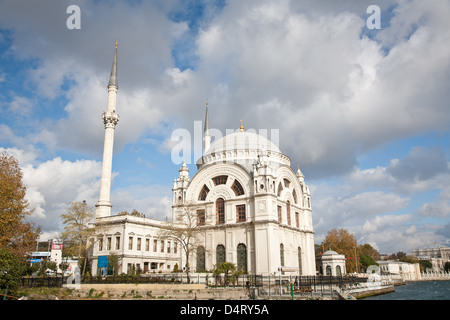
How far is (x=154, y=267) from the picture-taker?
42750mm

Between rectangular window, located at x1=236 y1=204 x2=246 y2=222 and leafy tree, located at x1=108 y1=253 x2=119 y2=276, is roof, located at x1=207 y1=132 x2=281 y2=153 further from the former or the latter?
leafy tree, located at x1=108 y1=253 x2=119 y2=276

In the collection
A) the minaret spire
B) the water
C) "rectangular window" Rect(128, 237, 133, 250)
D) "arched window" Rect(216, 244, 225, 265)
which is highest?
the minaret spire

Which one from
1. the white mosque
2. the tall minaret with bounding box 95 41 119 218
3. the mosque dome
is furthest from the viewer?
the mosque dome

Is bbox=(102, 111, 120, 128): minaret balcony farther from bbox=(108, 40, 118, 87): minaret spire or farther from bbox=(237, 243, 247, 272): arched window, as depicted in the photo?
bbox=(237, 243, 247, 272): arched window

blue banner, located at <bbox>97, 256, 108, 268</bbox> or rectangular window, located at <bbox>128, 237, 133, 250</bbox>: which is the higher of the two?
rectangular window, located at <bbox>128, 237, 133, 250</bbox>

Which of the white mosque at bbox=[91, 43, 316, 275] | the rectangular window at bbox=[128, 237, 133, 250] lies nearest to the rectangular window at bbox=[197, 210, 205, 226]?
the white mosque at bbox=[91, 43, 316, 275]

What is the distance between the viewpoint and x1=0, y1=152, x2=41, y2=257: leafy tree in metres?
30.0

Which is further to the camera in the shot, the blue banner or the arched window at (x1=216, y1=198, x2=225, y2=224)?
the arched window at (x1=216, y1=198, x2=225, y2=224)

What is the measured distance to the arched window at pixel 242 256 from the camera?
139 ft

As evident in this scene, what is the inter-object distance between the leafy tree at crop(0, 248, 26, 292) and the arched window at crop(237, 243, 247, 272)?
1004 inches

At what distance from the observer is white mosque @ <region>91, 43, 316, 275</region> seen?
1591 inches

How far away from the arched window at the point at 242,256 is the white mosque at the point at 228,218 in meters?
0.12

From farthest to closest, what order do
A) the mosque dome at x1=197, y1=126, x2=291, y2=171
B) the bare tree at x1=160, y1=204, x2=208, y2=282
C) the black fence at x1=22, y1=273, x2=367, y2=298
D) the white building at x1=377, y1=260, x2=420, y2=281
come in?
the white building at x1=377, y1=260, x2=420, y2=281 < the mosque dome at x1=197, y1=126, x2=291, y2=171 < the bare tree at x1=160, y1=204, x2=208, y2=282 < the black fence at x1=22, y1=273, x2=367, y2=298

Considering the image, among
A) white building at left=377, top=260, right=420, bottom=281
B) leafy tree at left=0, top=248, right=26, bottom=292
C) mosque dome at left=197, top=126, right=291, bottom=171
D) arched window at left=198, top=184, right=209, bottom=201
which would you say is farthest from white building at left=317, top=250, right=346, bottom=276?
white building at left=377, top=260, right=420, bottom=281
